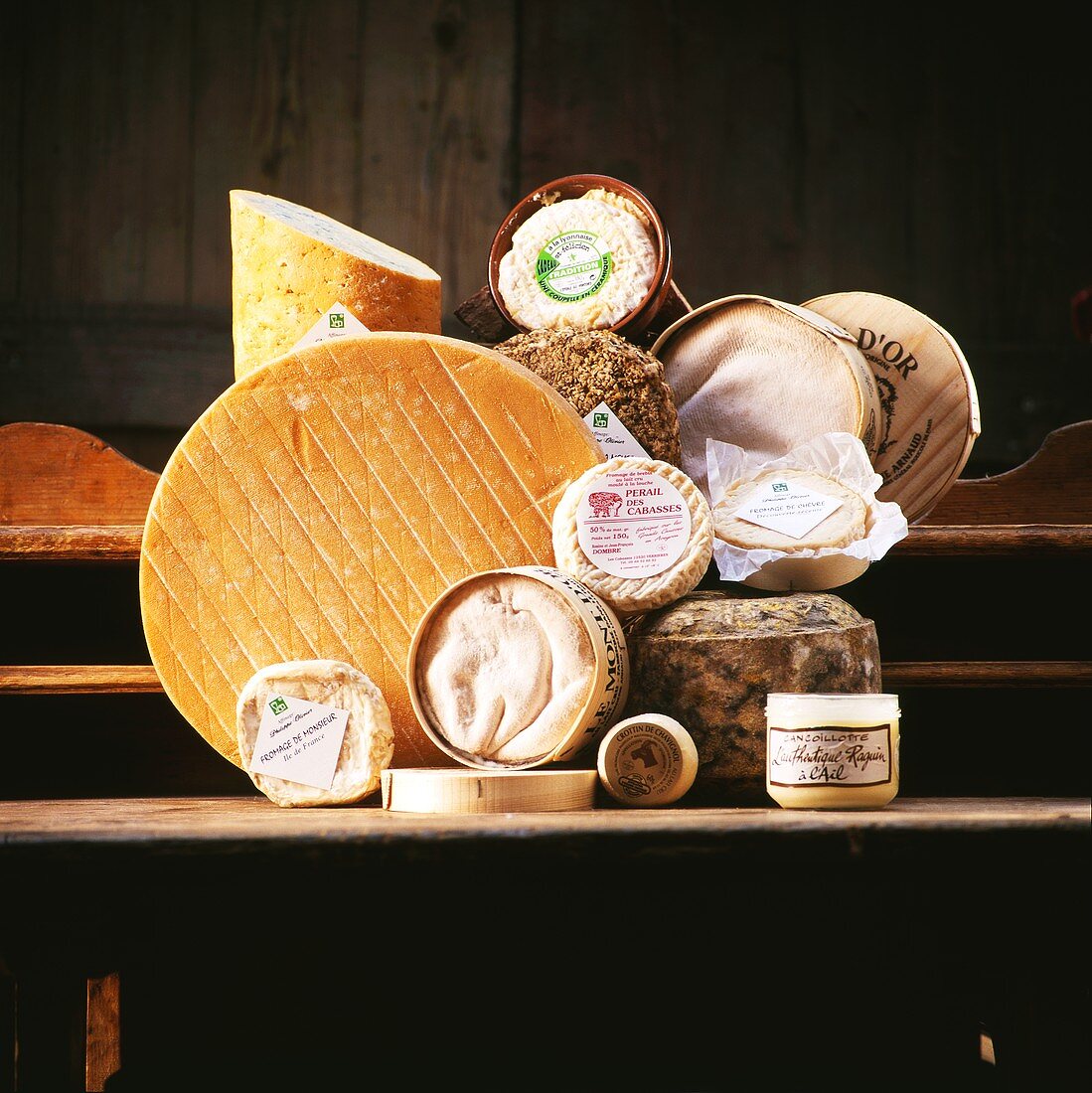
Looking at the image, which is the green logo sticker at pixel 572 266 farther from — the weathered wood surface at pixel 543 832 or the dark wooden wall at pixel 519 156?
the dark wooden wall at pixel 519 156

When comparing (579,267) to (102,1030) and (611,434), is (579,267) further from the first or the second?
(102,1030)

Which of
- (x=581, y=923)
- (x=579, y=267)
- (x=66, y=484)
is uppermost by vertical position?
(x=579, y=267)

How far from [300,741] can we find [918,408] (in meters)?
1.09

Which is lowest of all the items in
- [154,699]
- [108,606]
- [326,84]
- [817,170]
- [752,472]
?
[154,699]

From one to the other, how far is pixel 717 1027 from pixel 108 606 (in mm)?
1337

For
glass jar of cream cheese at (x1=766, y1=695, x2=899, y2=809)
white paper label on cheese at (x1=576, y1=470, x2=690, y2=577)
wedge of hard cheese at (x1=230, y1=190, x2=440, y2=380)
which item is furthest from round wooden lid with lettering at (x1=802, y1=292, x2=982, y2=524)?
wedge of hard cheese at (x1=230, y1=190, x2=440, y2=380)

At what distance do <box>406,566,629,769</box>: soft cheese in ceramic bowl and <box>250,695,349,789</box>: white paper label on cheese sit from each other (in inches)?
4.6

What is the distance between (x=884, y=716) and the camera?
4.29 feet

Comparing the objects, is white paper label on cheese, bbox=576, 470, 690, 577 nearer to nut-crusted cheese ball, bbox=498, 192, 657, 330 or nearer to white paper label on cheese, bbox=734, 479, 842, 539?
white paper label on cheese, bbox=734, 479, 842, 539

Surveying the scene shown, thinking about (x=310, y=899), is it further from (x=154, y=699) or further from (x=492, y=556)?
(x=154, y=699)

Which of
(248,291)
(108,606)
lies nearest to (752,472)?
(248,291)

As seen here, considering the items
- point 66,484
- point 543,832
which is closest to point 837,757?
point 543,832

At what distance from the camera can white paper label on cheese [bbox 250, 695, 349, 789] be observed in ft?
4.80

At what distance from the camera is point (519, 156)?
115 inches
